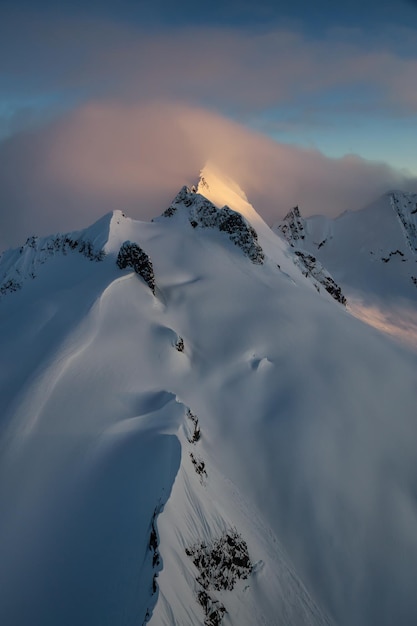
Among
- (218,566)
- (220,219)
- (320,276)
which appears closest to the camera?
(218,566)

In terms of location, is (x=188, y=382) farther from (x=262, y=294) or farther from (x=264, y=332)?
(x=262, y=294)

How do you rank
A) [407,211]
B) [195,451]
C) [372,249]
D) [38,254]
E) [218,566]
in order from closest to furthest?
[218,566], [195,451], [38,254], [372,249], [407,211]

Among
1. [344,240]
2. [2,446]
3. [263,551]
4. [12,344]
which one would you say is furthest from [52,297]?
[344,240]

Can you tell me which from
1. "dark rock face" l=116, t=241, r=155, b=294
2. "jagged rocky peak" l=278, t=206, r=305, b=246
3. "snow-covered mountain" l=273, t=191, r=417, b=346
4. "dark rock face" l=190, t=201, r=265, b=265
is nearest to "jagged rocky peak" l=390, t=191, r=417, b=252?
"snow-covered mountain" l=273, t=191, r=417, b=346

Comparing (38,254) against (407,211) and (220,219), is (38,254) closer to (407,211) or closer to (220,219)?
(220,219)

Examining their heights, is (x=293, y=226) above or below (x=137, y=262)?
above

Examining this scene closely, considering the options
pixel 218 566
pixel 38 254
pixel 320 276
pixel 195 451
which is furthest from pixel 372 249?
pixel 218 566

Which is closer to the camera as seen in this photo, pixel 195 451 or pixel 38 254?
pixel 195 451

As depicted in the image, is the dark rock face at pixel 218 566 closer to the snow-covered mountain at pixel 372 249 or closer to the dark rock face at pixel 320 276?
the dark rock face at pixel 320 276
